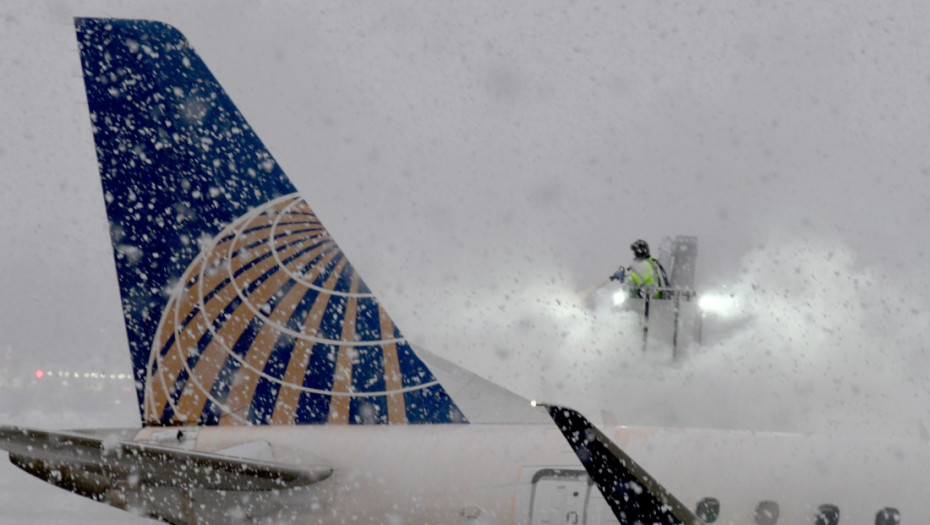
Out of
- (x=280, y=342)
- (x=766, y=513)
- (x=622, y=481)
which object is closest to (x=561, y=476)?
(x=766, y=513)

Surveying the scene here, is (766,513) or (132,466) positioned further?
(766,513)

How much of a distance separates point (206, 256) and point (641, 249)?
11.0ft

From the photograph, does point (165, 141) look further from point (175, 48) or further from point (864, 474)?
point (864, 474)

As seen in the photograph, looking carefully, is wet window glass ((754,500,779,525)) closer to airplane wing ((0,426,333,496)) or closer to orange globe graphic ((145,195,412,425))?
orange globe graphic ((145,195,412,425))

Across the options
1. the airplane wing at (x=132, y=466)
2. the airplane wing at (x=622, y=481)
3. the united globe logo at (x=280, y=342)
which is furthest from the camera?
the united globe logo at (x=280, y=342)

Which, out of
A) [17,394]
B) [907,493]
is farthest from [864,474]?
[17,394]

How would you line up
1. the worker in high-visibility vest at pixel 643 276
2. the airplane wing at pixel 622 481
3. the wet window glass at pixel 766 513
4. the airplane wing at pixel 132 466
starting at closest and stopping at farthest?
the airplane wing at pixel 622 481
the airplane wing at pixel 132 466
the wet window glass at pixel 766 513
the worker in high-visibility vest at pixel 643 276

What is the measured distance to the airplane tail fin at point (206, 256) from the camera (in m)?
5.83

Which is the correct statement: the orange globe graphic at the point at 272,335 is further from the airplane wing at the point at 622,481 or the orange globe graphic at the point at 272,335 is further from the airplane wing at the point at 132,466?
the airplane wing at the point at 622,481

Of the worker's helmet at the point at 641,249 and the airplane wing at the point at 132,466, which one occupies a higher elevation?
the worker's helmet at the point at 641,249

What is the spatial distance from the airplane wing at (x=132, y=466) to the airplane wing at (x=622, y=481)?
208 cm

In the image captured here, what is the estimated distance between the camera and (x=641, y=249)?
7312 mm

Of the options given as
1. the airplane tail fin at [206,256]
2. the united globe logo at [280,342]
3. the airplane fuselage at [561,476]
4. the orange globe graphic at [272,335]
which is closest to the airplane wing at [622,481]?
the airplane fuselage at [561,476]

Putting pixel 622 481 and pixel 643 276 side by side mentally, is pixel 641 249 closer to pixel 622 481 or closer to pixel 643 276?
pixel 643 276
